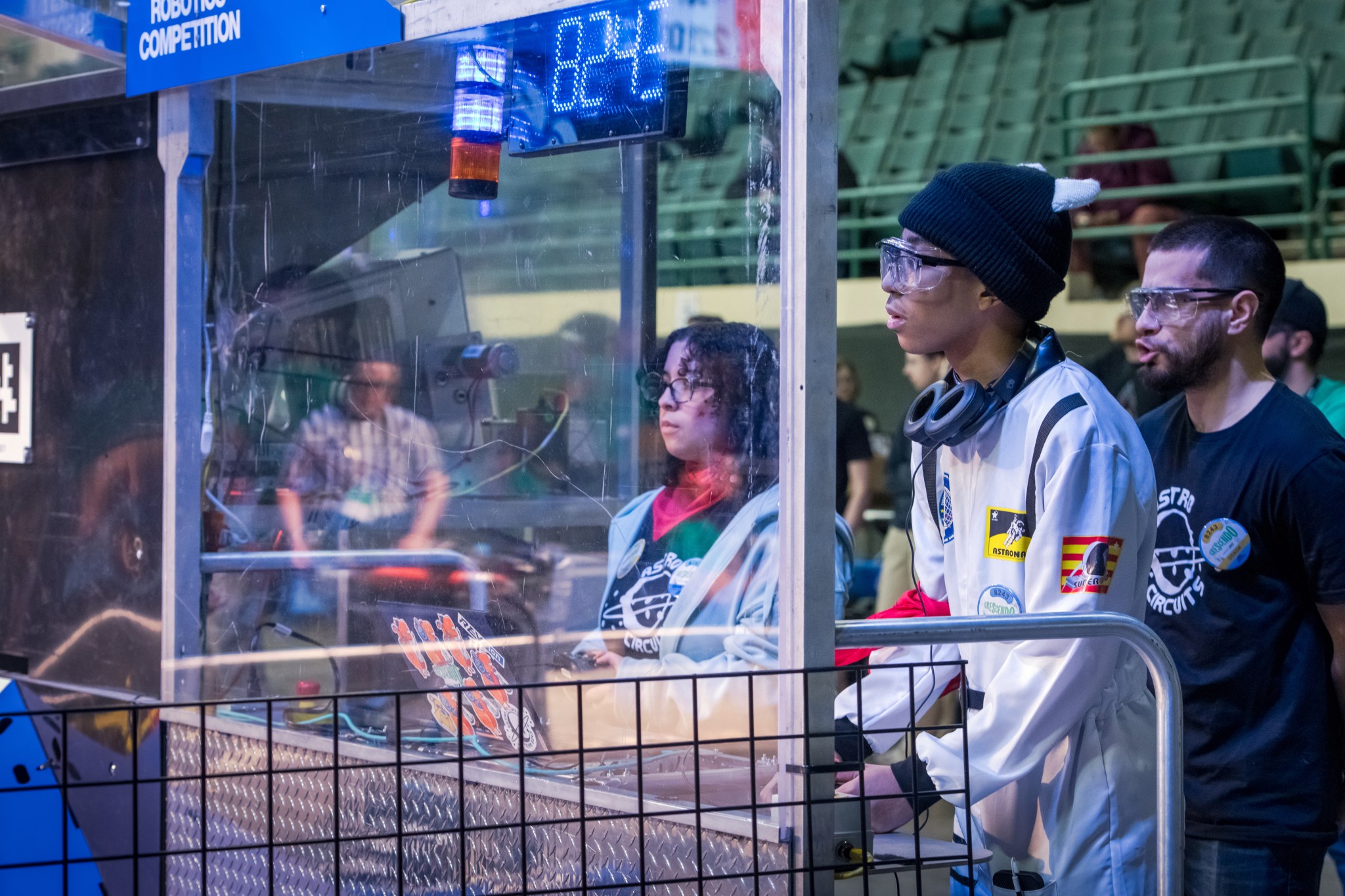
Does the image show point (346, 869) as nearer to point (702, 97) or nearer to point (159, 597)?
point (159, 597)

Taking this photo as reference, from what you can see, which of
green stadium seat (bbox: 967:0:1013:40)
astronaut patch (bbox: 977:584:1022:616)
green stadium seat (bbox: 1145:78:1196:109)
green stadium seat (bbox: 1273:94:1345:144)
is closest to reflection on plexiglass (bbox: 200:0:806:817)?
astronaut patch (bbox: 977:584:1022:616)

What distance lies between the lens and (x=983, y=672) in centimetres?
170

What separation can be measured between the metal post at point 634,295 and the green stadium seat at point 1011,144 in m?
7.86

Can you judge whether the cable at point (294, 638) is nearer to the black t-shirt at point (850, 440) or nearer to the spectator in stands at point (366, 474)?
the spectator in stands at point (366, 474)

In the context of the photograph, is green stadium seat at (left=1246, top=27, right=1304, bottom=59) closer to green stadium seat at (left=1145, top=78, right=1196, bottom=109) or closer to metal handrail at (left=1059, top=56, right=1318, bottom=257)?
green stadium seat at (left=1145, top=78, right=1196, bottom=109)

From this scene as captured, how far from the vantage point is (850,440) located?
225 inches

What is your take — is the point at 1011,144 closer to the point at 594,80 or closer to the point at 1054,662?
the point at 594,80

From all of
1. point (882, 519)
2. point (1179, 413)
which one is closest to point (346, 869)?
point (1179, 413)

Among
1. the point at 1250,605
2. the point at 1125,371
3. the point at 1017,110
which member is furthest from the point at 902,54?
the point at 1250,605

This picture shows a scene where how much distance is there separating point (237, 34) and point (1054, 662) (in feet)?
5.58

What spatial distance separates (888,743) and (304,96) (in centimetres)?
145

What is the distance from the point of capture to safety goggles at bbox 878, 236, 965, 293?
1.73 metres

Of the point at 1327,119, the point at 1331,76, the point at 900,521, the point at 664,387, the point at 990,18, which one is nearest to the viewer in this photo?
the point at 664,387

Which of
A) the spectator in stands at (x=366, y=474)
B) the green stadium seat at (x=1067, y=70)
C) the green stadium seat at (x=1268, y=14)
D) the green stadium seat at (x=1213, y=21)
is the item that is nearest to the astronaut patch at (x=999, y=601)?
the spectator in stands at (x=366, y=474)
